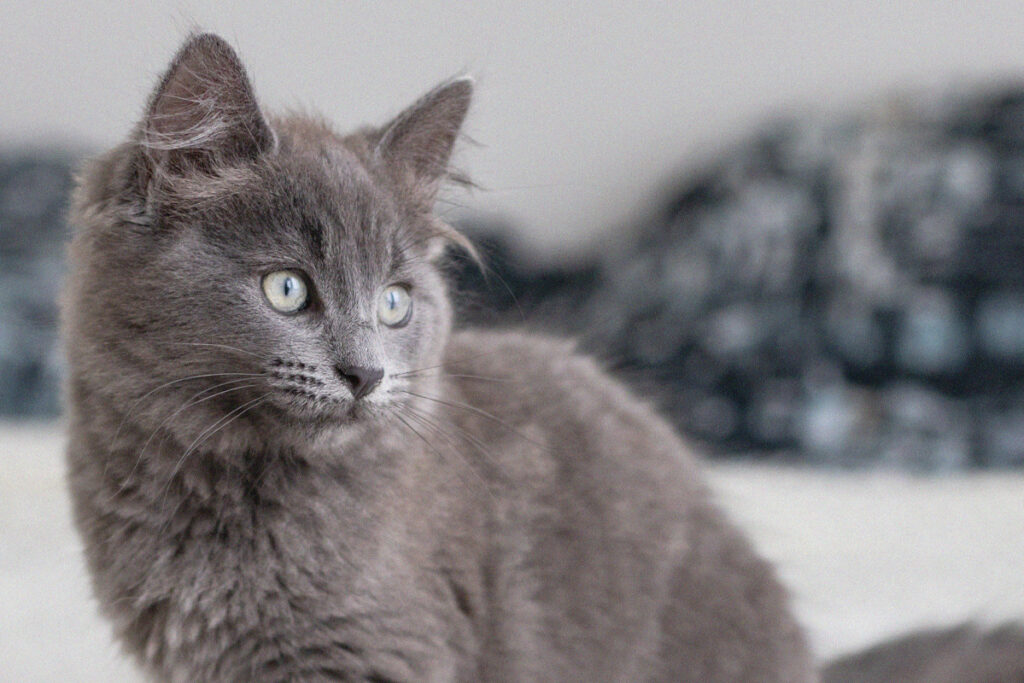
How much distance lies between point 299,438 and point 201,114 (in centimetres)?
44

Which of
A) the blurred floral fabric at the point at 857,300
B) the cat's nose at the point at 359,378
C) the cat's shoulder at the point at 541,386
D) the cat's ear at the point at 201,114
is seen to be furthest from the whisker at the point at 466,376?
the blurred floral fabric at the point at 857,300

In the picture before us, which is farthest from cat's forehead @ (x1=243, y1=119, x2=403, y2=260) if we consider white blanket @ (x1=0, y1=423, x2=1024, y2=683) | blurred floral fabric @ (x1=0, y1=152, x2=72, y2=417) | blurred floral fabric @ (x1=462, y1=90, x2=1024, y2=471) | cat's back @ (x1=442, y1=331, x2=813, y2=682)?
blurred floral fabric @ (x1=0, y1=152, x2=72, y2=417)

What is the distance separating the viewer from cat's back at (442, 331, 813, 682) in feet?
5.46

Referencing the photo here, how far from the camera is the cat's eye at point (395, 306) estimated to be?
1502 millimetres

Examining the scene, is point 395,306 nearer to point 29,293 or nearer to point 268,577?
point 268,577

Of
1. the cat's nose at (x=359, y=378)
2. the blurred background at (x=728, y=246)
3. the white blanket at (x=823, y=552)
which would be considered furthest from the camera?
the blurred background at (x=728, y=246)

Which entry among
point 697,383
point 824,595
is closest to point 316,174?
point 824,595

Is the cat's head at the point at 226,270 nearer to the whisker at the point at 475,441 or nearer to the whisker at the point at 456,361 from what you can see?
the whisker at the point at 456,361

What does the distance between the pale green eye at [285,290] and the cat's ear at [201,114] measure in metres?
0.19

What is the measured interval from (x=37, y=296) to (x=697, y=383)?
2.37m

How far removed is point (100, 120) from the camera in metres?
4.91

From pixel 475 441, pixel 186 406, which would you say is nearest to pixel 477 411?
pixel 475 441

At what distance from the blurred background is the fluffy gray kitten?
1.48 ft

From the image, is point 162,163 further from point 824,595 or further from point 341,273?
point 824,595
